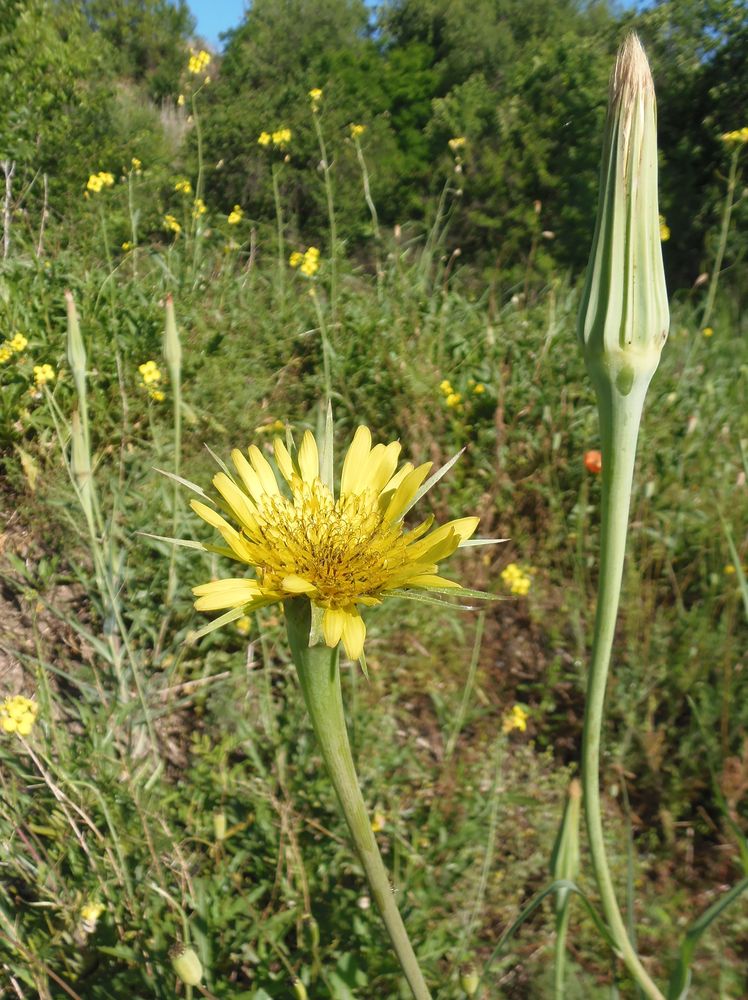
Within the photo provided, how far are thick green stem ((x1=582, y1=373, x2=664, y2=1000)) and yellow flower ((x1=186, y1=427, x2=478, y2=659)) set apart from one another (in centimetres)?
14

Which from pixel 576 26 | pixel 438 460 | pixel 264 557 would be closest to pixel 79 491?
pixel 264 557

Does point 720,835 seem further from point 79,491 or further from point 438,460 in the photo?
point 79,491

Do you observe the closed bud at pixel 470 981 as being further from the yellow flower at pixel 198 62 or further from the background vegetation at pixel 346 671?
the yellow flower at pixel 198 62

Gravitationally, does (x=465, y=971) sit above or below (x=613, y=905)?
below

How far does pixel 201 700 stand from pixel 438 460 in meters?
1.25

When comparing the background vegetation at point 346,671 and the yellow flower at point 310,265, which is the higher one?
the yellow flower at point 310,265

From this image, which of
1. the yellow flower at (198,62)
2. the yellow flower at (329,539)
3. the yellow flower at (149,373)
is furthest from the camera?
the yellow flower at (198,62)

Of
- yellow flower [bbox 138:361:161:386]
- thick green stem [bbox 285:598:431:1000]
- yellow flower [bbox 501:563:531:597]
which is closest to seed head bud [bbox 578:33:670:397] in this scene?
thick green stem [bbox 285:598:431:1000]

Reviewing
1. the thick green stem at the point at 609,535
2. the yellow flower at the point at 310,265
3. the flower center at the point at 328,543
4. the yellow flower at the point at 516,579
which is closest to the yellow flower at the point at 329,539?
the flower center at the point at 328,543

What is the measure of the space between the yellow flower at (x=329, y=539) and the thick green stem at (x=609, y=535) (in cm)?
14

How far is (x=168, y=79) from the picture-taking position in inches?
853

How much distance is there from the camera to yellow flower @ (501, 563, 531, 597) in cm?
220

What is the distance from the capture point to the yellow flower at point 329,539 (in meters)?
0.77

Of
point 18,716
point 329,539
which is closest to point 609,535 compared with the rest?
point 329,539
